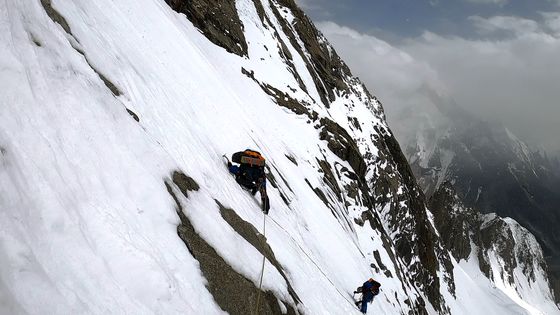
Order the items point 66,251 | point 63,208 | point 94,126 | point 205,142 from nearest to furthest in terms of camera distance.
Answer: point 66,251, point 63,208, point 94,126, point 205,142

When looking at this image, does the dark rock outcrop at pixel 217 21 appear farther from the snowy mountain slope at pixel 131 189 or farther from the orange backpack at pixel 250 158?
the orange backpack at pixel 250 158

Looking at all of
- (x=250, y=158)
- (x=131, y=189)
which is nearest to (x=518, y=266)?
(x=250, y=158)

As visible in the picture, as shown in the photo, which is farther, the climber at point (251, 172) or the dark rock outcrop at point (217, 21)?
the dark rock outcrop at point (217, 21)

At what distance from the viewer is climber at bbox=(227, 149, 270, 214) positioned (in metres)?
11.2

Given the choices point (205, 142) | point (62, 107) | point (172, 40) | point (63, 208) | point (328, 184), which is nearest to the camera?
point (63, 208)

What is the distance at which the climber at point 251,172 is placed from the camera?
1118 centimetres

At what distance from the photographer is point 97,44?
9133 millimetres

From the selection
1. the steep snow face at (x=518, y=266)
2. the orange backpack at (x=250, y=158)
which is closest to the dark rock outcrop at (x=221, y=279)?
the orange backpack at (x=250, y=158)

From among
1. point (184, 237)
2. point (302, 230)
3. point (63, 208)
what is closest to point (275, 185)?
point (302, 230)

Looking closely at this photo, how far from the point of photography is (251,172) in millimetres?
11344

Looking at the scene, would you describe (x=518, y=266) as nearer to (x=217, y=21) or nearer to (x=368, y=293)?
(x=217, y=21)

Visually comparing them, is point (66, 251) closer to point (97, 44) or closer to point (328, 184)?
point (97, 44)

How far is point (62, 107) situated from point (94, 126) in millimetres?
550

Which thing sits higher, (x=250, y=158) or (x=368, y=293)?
(x=250, y=158)
